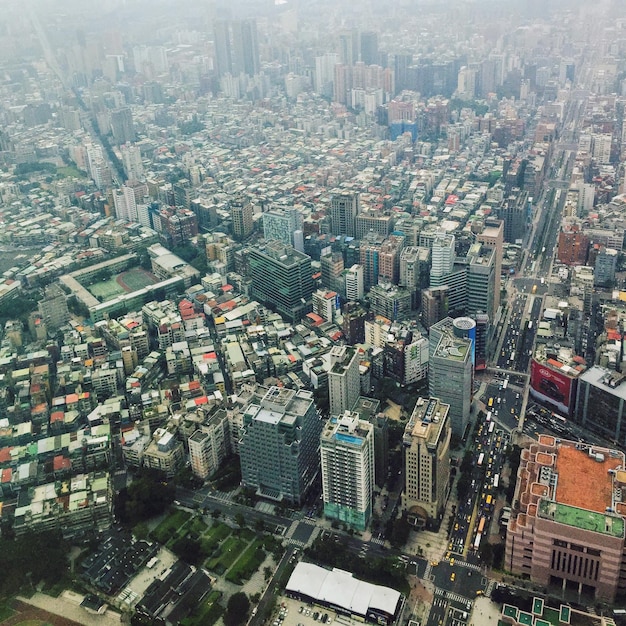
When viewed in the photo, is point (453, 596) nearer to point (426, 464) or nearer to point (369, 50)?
point (426, 464)

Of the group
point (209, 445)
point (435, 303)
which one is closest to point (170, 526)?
point (209, 445)

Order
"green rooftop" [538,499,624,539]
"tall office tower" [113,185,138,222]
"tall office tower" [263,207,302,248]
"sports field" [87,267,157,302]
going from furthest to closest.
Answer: "tall office tower" [113,185,138,222] < "tall office tower" [263,207,302,248] < "sports field" [87,267,157,302] < "green rooftop" [538,499,624,539]

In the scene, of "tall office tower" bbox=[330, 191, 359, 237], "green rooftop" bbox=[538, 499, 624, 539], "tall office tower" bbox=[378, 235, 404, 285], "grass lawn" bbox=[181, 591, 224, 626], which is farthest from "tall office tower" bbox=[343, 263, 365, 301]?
"grass lawn" bbox=[181, 591, 224, 626]

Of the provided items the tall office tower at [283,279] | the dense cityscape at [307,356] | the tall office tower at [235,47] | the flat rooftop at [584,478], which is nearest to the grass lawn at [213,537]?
the dense cityscape at [307,356]

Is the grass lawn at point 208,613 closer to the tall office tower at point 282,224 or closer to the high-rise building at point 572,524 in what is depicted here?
the high-rise building at point 572,524

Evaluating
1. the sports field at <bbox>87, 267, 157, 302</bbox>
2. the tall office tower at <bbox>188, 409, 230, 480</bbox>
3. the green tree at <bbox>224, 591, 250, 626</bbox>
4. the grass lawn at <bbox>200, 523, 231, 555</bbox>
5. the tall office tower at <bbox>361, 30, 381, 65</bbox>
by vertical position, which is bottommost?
the grass lawn at <bbox>200, 523, 231, 555</bbox>

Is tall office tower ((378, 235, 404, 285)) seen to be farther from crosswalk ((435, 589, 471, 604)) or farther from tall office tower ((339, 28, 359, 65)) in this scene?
tall office tower ((339, 28, 359, 65))

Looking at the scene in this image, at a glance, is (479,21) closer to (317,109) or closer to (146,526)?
(317,109)

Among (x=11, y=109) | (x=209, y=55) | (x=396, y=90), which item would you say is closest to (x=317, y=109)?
(x=396, y=90)
